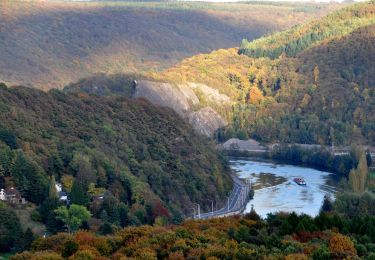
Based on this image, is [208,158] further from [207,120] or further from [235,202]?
[207,120]

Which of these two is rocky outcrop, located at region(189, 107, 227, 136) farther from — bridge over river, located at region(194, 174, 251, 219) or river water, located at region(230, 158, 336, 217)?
bridge over river, located at region(194, 174, 251, 219)

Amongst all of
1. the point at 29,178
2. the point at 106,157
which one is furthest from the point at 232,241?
the point at 106,157

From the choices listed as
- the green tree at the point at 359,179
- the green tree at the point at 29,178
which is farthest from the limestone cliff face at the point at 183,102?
the green tree at the point at 29,178

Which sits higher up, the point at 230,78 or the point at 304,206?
the point at 230,78

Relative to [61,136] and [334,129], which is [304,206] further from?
[334,129]

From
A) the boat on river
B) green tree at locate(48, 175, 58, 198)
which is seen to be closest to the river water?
the boat on river

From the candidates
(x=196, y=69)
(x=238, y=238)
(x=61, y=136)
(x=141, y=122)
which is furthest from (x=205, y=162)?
(x=196, y=69)

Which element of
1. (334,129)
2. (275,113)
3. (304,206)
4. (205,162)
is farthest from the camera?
(275,113)
